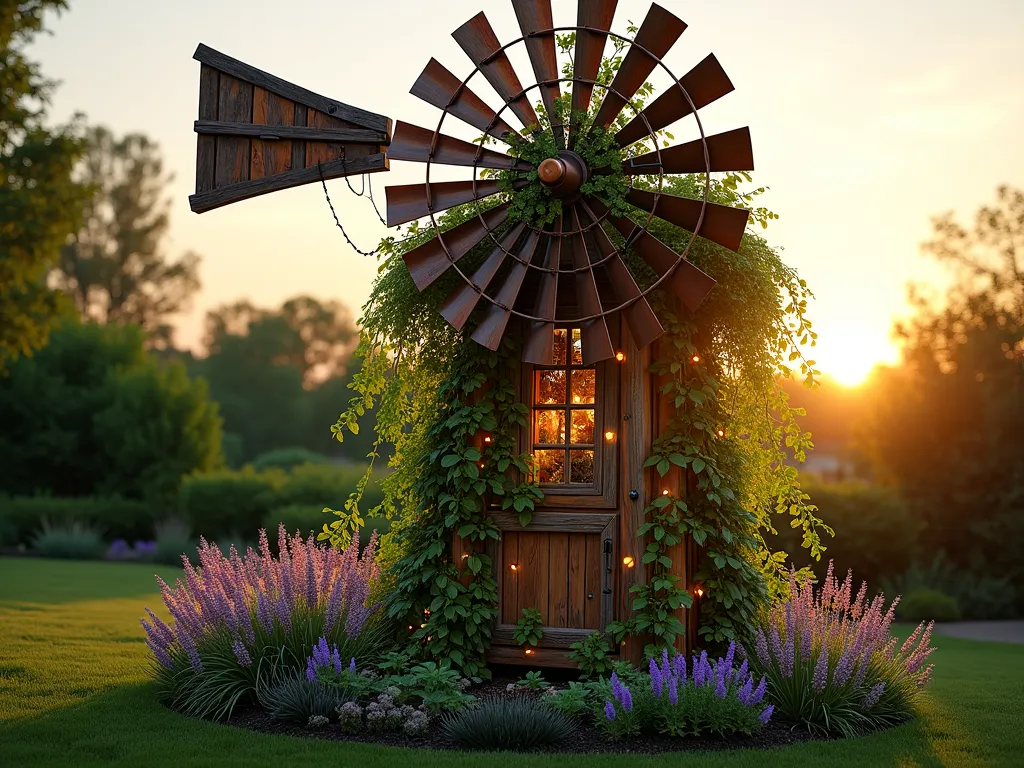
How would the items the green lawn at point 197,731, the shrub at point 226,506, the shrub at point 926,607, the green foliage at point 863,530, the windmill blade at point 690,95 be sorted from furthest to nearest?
the shrub at point 226,506 → the green foliage at point 863,530 → the shrub at point 926,607 → the windmill blade at point 690,95 → the green lawn at point 197,731

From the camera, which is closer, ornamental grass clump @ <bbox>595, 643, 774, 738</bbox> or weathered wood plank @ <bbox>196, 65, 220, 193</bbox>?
ornamental grass clump @ <bbox>595, 643, 774, 738</bbox>

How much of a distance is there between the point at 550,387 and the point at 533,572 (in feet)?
4.14

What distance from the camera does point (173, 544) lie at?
19531 millimetres

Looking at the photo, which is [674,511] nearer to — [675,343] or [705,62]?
[675,343]

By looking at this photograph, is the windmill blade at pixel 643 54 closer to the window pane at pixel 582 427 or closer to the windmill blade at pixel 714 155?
the windmill blade at pixel 714 155

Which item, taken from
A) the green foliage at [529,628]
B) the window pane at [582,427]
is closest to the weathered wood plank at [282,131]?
the window pane at [582,427]

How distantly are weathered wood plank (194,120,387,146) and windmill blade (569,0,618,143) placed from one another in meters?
1.45

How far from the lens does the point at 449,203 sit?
690 centimetres

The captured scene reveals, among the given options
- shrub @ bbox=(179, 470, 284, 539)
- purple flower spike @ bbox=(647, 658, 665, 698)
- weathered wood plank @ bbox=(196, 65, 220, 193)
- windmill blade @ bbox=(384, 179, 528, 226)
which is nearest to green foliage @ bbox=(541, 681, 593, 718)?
purple flower spike @ bbox=(647, 658, 665, 698)

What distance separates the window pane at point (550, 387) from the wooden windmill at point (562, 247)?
0.02 metres

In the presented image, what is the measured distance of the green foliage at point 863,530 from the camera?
49.5 feet

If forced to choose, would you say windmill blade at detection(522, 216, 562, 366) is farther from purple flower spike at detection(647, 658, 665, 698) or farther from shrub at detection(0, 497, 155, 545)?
shrub at detection(0, 497, 155, 545)

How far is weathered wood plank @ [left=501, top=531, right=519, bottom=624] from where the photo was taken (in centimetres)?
Result: 682

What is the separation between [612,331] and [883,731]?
116 inches
